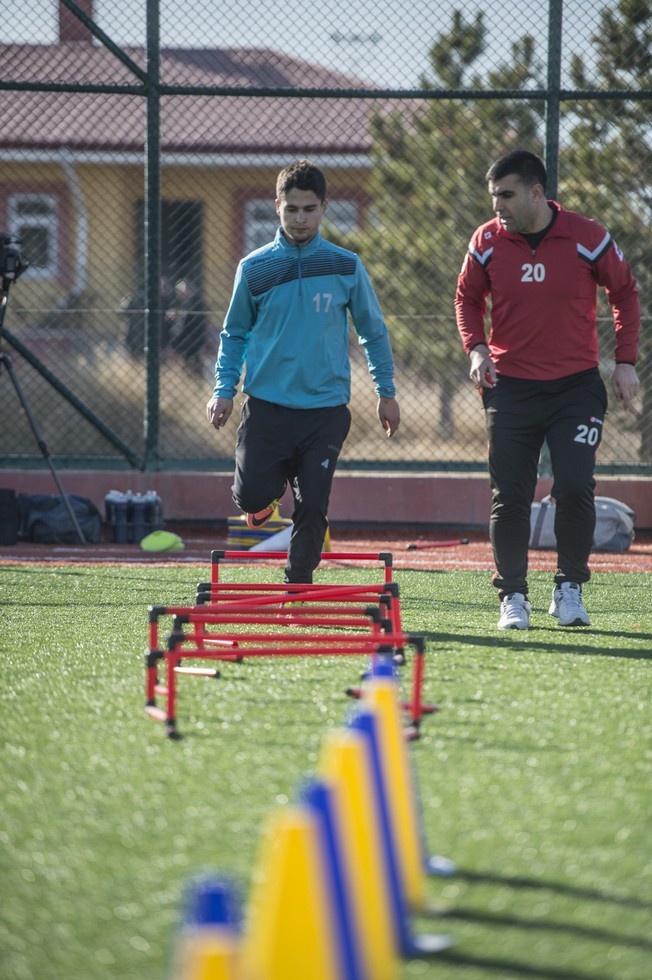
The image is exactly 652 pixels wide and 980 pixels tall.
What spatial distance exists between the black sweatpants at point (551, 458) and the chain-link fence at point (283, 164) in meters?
4.61

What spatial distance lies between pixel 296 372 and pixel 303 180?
0.88 m

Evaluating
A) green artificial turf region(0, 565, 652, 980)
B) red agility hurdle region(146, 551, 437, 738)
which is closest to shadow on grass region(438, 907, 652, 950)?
green artificial turf region(0, 565, 652, 980)

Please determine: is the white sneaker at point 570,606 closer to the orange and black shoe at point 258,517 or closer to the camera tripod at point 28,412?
the orange and black shoe at point 258,517

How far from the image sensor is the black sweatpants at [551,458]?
6199 mm

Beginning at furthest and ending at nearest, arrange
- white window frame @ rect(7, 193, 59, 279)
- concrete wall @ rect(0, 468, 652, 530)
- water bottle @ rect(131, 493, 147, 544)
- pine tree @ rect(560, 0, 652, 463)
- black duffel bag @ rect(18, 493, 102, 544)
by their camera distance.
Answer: white window frame @ rect(7, 193, 59, 279)
pine tree @ rect(560, 0, 652, 463)
concrete wall @ rect(0, 468, 652, 530)
water bottle @ rect(131, 493, 147, 544)
black duffel bag @ rect(18, 493, 102, 544)

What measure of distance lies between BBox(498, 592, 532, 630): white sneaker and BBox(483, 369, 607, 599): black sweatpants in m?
0.07

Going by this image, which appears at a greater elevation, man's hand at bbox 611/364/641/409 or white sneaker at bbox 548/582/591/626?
man's hand at bbox 611/364/641/409

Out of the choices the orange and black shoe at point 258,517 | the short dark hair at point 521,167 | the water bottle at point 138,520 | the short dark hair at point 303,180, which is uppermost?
the short dark hair at point 521,167

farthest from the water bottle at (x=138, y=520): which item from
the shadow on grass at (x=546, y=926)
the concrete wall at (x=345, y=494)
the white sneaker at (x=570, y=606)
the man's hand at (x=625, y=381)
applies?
the shadow on grass at (x=546, y=926)

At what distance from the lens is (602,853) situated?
298 cm

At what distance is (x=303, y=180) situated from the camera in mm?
6027

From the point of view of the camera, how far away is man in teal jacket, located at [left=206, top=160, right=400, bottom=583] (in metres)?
6.26

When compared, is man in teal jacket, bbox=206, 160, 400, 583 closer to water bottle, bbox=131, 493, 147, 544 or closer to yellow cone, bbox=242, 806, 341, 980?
water bottle, bbox=131, 493, 147, 544

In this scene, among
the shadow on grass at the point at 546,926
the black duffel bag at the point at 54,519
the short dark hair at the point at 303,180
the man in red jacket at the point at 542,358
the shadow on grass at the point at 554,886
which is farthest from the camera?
the black duffel bag at the point at 54,519
